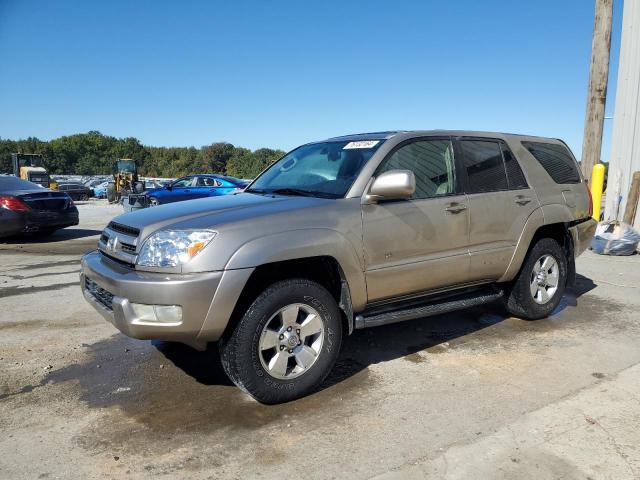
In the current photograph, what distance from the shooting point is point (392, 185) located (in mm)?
3566

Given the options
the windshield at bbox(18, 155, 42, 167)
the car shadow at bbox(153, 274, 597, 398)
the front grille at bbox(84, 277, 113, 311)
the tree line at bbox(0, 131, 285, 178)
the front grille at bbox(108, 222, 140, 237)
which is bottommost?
the car shadow at bbox(153, 274, 597, 398)

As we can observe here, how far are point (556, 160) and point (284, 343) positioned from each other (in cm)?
368

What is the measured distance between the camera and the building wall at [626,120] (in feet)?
33.4

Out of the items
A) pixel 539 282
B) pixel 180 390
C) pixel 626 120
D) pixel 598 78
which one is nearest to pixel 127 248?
pixel 180 390

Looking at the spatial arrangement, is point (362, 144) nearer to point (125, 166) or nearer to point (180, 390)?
point (180, 390)

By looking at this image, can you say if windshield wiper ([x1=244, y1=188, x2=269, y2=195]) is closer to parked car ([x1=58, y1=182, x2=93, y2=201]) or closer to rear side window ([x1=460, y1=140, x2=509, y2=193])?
rear side window ([x1=460, y1=140, x2=509, y2=193])

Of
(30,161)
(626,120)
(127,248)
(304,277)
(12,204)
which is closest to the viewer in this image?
(127,248)

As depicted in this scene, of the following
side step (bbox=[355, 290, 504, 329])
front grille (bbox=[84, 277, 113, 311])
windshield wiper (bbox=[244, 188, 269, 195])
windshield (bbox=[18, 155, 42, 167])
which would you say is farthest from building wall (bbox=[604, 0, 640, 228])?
windshield (bbox=[18, 155, 42, 167])

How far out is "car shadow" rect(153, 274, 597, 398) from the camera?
12.9ft

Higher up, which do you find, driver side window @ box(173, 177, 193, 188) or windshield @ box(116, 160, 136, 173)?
windshield @ box(116, 160, 136, 173)

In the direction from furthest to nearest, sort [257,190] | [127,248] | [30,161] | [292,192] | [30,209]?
[30,161] < [30,209] < [257,190] < [292,192] < [127,248]

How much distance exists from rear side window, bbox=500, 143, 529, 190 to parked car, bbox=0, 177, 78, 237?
9.69 meters

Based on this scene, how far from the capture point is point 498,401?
11.0ft

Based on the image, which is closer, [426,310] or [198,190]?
[426,310]
